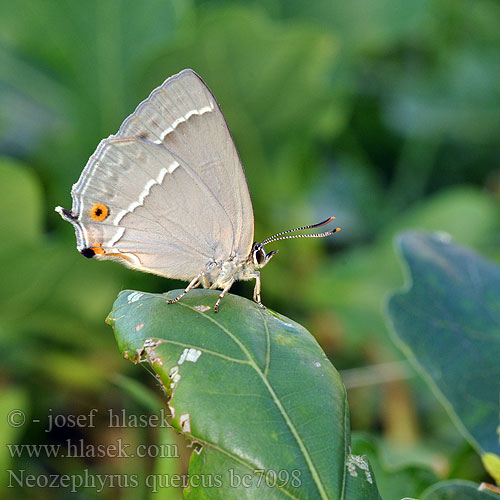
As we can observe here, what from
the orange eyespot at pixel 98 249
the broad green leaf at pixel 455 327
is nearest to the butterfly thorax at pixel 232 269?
the orange eyespot at pixel 98 249

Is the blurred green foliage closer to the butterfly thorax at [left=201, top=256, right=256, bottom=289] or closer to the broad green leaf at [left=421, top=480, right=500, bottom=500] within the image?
the butterfly thorax at [left=201, top=256, right=256, bottom=289]

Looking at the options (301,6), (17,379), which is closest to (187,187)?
(17,379)

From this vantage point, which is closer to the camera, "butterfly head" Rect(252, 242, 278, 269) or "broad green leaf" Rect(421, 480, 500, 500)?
"broad green leaf" Rect(421, 480, 500, 500)

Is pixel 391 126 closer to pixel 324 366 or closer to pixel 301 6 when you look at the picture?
pixel 301 6

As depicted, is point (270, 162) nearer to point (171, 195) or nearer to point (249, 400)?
point (171, 195)
